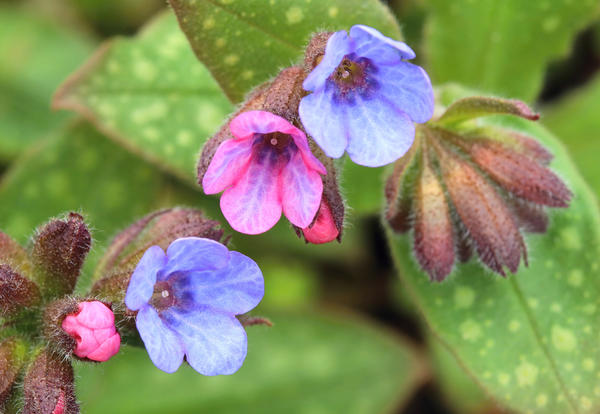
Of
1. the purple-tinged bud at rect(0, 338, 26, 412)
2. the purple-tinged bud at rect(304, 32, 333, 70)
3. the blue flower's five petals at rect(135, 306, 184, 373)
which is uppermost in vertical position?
the purple-tinged bud at rect(304, 32, 333, 70)

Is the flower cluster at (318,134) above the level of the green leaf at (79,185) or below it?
above

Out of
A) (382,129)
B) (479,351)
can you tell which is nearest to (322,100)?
(382,129)

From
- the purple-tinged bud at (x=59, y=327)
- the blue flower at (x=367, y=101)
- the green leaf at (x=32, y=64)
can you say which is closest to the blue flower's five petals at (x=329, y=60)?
the blue flower at (x=367, y=101)

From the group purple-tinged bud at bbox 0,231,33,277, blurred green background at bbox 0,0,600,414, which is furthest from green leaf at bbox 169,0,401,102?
purple-tinged bud at bbox 0,231,33,277

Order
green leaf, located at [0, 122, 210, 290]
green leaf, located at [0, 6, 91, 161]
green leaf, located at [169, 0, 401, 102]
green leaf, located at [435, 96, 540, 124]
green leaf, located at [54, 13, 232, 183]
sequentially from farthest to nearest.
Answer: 1. green leaf, located at [0, 6, 91, 161]
2. green leaf, located at [0, 122, 210, 290]
3. green leaf, located at [54, 13, 232, 183]
4. green leaf, located at [169, 0, 401, 102]
5. green leaf, located at [435, 96, 540, 124]

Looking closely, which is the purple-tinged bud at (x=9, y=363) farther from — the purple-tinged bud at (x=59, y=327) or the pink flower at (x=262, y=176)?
the pink flower at (x=262, y=176)

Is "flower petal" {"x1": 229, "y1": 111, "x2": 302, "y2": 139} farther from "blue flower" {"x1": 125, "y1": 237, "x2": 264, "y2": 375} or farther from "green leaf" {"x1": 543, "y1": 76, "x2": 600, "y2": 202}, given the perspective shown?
"green leaf" {"x1": 543, "y1": 76, "x2": 600, "y2": 202}

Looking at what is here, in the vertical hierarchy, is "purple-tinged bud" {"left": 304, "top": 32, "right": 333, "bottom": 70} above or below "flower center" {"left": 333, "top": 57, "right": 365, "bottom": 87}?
above

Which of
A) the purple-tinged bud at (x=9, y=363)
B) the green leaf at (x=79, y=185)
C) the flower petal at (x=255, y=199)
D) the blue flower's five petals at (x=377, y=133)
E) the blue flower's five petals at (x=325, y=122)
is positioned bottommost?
the green leaf at (x=79, y=185)
